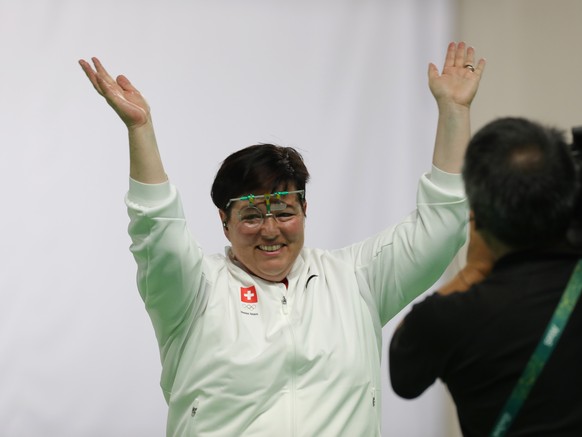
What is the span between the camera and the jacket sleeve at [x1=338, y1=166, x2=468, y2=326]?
7.19 ft

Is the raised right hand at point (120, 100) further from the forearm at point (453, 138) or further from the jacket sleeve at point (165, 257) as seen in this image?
the forearm at point (453, 138)

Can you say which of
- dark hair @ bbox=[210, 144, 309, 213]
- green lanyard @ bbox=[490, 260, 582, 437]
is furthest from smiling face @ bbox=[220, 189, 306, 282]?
green lanyard @ bbox=[490, 260, 582, 437]

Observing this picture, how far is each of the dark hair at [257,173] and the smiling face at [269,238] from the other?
1.4 inches

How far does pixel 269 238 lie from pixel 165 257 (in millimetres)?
286

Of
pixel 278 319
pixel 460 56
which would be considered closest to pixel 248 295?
pixel 278 319

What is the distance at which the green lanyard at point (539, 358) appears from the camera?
136 centimetres

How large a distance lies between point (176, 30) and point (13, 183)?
88cm

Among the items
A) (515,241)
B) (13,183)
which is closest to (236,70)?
(13,183)

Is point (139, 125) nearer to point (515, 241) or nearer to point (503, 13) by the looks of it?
point (515, 241)

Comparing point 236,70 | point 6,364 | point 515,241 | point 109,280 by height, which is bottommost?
point 6,364

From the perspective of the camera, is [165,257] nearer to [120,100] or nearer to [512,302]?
[120,100]

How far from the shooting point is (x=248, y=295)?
7.19ft

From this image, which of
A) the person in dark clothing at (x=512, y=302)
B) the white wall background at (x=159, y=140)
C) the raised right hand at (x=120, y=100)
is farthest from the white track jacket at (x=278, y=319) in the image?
the white wall background at (x=159, y=140)

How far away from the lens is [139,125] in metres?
2.04
